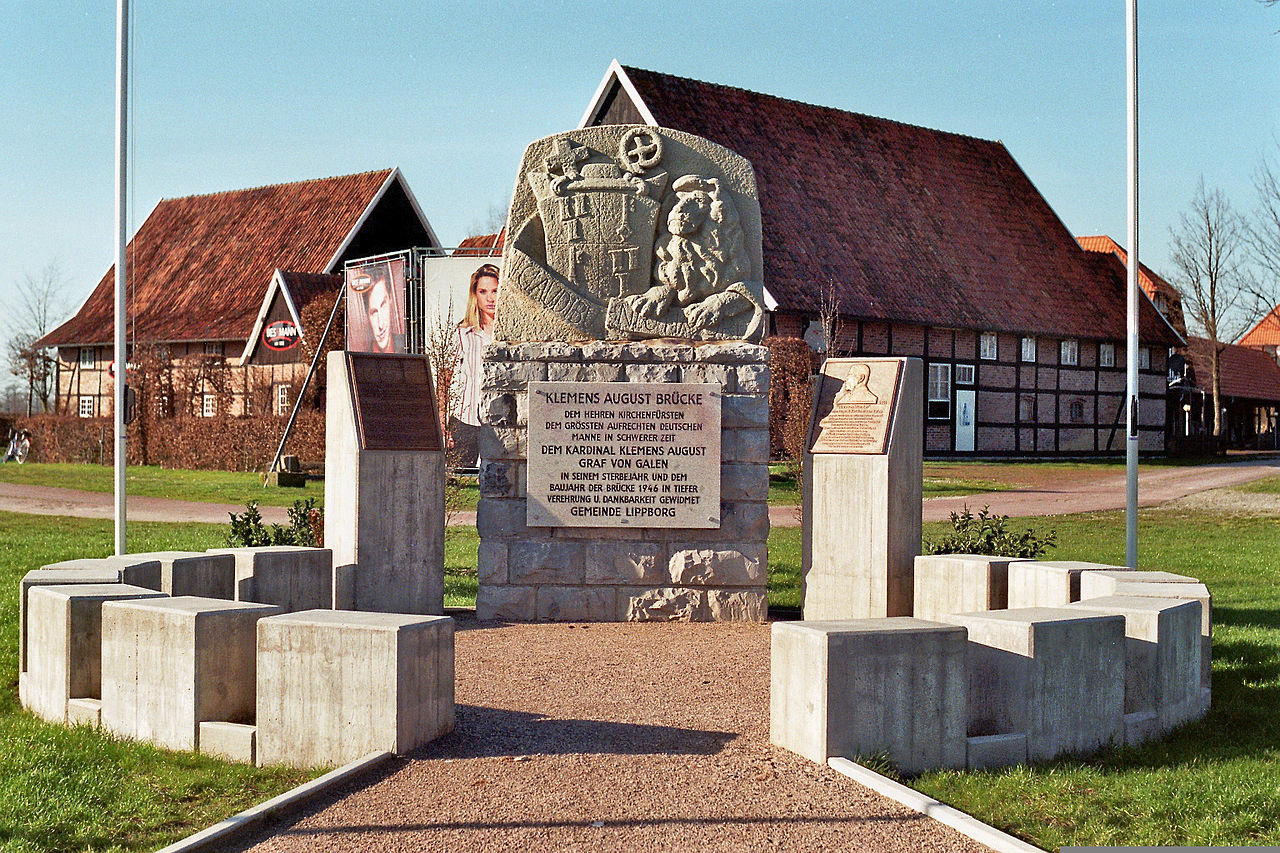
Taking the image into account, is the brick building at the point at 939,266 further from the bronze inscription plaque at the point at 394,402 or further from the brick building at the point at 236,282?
the bronze inscription plaque at the point at 394,402

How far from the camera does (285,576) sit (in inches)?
334

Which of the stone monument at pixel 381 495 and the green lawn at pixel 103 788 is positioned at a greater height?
the stone monument at pixel 381 495

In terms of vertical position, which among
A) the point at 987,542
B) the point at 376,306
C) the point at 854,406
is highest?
the point at 376,306

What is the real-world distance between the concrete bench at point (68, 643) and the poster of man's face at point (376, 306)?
21486 mm

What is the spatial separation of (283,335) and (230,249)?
990cm

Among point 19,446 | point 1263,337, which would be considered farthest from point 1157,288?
point 19,446

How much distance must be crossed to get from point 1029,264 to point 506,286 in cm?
3091

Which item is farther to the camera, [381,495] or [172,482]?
[172,482]

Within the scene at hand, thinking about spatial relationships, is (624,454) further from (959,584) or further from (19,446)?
(19,446)

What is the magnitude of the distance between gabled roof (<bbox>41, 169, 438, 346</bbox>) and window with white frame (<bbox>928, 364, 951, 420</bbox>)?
16872 mm

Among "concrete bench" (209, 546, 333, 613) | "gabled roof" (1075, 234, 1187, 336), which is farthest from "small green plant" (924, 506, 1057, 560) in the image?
"gabled roof" (1075, 234, 1187, 336)

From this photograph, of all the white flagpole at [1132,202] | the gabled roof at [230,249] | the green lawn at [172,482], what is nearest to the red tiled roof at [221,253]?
the gabled roof at [230,249]

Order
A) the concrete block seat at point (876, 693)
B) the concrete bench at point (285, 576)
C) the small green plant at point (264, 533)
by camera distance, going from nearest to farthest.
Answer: the concrete block seat at point (876, 693), the concrete bench at point (285, 576), the small green plant at point (264, 533)

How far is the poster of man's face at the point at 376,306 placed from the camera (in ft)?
93.1
